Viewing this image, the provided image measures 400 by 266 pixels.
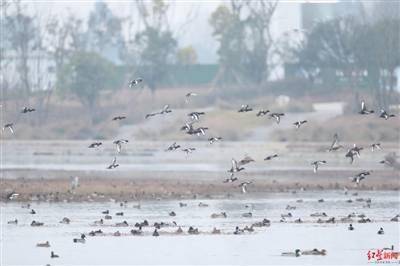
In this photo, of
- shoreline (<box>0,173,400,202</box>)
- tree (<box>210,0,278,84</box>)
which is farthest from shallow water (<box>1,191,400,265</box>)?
tree (<box>210,0,278,84</box>)

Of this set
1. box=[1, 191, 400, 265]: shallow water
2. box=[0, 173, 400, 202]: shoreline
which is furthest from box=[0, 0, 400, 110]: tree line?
box=[1, 191, 400, 265]: shallow water

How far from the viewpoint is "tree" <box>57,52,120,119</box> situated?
93062 millimetres

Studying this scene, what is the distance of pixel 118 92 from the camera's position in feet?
338

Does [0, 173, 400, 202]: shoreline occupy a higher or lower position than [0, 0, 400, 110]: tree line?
lower

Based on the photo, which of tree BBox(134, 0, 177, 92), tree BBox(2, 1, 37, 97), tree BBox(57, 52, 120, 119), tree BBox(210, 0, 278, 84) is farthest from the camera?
tree BBox(210, 0, 278, 84)

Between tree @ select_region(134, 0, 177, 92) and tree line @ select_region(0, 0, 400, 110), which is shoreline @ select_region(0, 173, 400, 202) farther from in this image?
tree @ select_region(134, 0, 177, 92)

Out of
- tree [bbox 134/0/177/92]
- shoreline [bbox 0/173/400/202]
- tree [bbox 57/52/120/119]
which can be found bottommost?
shoreline [bbox 0/173/400/202]

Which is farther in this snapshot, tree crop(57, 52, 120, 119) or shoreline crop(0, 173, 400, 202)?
tree crop(57, 52, 120, 119)

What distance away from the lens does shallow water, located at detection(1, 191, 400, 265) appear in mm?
34750

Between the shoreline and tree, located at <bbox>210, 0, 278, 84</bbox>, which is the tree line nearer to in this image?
tree, located at <bbox>210, 0, 278, 84</bbox>

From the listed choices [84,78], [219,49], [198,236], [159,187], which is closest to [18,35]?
[84,78]

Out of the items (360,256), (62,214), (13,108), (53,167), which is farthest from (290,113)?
(360,256)

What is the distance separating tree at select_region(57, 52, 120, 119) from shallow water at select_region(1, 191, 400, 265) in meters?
43.8

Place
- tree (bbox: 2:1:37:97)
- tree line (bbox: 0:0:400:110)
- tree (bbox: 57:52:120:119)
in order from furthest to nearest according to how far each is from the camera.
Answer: tree (bbox: 2:1:37:97) → tree (bbox: 57:52:120:119) → tree line (bbox: 0:0:400:110)
